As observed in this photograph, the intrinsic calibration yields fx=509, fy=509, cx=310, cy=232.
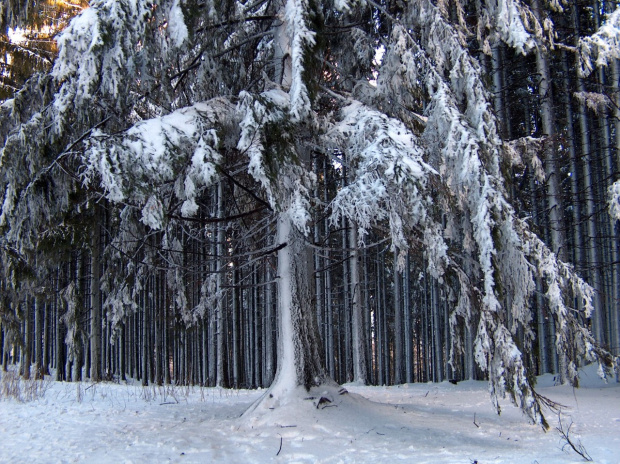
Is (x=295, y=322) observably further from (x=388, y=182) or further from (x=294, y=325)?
(x=388, y=182)

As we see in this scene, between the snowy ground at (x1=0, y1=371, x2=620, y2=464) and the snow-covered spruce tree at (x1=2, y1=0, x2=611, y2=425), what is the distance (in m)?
0.44

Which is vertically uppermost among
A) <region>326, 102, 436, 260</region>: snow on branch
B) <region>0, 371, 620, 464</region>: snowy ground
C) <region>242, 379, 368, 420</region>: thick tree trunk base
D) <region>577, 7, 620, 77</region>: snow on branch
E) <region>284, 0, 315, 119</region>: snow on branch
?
<region>577, 7, 620, 77</region>: snow on branch

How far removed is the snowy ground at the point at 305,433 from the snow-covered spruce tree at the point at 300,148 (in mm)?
441

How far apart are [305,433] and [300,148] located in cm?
335

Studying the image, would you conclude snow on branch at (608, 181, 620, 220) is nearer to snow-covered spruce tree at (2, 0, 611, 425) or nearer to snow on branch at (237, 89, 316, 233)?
snow-covered spruce tree at (2, 0, 611, 425)

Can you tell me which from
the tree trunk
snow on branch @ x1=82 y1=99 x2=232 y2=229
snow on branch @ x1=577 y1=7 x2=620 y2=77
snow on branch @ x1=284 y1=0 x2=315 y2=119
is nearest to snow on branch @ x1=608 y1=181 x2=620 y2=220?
snow on branch @ x1=577 y1=7 x2=620 y2=77

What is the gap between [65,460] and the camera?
434 centimetres

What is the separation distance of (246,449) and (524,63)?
11297mm

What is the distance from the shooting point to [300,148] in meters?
6.43

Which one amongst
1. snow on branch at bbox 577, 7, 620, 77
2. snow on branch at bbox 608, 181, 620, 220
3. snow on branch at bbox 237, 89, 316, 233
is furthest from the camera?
snow on branch at bbox 608, 181, 620, 220

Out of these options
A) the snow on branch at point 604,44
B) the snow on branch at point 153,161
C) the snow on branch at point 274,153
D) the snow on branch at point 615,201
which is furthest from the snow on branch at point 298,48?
the snow on branch at point 615,201

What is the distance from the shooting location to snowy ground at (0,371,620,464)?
4359 millimetres

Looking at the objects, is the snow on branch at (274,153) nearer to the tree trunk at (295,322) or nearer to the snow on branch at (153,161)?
the snow on branch at (153,161)

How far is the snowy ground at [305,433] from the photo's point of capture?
172 inches
